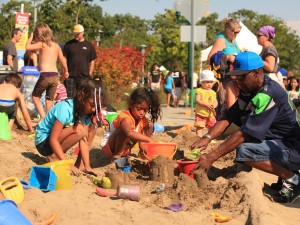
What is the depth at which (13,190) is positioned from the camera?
15.7ft

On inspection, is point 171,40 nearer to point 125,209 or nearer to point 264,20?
point 264,20

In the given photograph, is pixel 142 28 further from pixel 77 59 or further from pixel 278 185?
pixel 278 185

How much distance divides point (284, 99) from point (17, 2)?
3341 centimetres

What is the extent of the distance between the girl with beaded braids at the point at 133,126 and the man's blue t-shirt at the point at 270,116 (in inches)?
39.1

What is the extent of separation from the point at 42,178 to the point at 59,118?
85cm

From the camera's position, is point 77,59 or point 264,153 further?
point 77,59

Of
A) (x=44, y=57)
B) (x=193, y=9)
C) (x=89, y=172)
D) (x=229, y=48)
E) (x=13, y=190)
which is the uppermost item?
(x=193, y=9)

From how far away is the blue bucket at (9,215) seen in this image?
346 cm

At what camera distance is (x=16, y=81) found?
9000 mm

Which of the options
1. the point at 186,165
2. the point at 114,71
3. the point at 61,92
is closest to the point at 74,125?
the point at 186,165

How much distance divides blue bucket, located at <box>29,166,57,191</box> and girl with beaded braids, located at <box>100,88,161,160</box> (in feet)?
3.98

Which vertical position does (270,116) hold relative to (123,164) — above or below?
above

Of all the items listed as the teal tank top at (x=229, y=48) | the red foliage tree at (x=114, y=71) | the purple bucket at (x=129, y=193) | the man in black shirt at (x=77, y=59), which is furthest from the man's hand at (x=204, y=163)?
the red foliage tree at (x=114, y=71)

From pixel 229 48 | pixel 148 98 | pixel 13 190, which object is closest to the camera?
pixel 13 190
